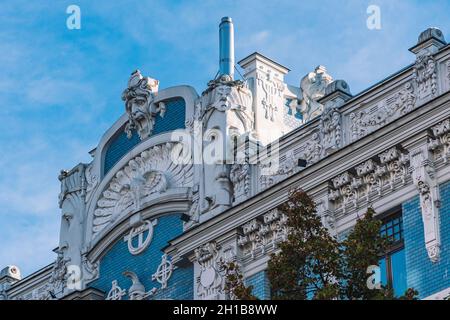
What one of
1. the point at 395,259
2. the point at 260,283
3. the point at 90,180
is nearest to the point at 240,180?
the point at 260,283

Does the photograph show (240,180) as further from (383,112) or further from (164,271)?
(383,112)

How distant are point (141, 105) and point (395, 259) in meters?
10.9

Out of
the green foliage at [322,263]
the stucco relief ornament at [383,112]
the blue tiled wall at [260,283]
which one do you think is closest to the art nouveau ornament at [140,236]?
the blue tiled wall at [260,283]

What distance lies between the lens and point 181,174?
39438mm

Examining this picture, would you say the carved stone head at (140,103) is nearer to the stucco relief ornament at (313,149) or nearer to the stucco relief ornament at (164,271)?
the stucco relief ornament at (164,271)

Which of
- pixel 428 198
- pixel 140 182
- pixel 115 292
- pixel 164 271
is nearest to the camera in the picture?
pixel 428 198

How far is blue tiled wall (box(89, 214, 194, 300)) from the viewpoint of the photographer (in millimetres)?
37969

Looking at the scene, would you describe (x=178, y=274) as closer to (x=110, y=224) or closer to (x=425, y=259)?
(x=110, y=224)

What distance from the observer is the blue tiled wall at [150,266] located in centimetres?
3797

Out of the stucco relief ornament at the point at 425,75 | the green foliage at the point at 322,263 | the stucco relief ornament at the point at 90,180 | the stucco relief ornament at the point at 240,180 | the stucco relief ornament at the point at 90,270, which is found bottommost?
the green foliage at the point at 322,263

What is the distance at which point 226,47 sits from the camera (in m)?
40.5

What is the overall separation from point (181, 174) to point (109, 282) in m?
3.62

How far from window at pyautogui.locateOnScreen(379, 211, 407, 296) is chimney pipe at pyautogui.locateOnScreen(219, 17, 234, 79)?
7.92 meters

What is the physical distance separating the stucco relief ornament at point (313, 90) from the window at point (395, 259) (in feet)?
25.0
